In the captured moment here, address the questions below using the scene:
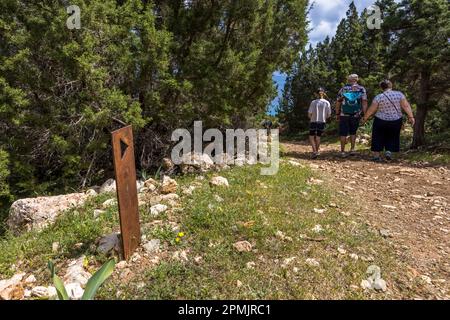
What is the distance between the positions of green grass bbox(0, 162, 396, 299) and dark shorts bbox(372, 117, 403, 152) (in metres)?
3.45

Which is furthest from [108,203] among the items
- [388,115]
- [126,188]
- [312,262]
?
[388,115]

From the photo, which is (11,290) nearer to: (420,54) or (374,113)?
(374,113)

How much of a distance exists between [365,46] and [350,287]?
21.2m

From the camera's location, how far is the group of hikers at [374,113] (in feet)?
25.1

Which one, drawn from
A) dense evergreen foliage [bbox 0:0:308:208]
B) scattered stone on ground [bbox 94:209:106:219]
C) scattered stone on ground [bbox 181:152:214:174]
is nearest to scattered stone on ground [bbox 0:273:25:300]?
scattered stone on ground [bbox 94:209:106:219]

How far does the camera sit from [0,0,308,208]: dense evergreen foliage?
575 cm

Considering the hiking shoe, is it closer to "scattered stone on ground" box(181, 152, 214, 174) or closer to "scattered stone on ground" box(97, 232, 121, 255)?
"scattered stone on ground" box(181, 152, 214, 174)

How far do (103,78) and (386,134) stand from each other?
638 centimetres

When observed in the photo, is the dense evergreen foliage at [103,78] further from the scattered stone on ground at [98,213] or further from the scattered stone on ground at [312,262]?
the scattered stone on ground at [312,262]

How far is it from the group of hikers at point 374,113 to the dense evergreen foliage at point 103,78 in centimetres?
226

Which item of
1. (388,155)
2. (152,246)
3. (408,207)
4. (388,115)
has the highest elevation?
(388,115)

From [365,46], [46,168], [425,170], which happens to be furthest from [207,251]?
[365,46]

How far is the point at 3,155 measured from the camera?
235 inches

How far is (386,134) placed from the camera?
803 centimetres
